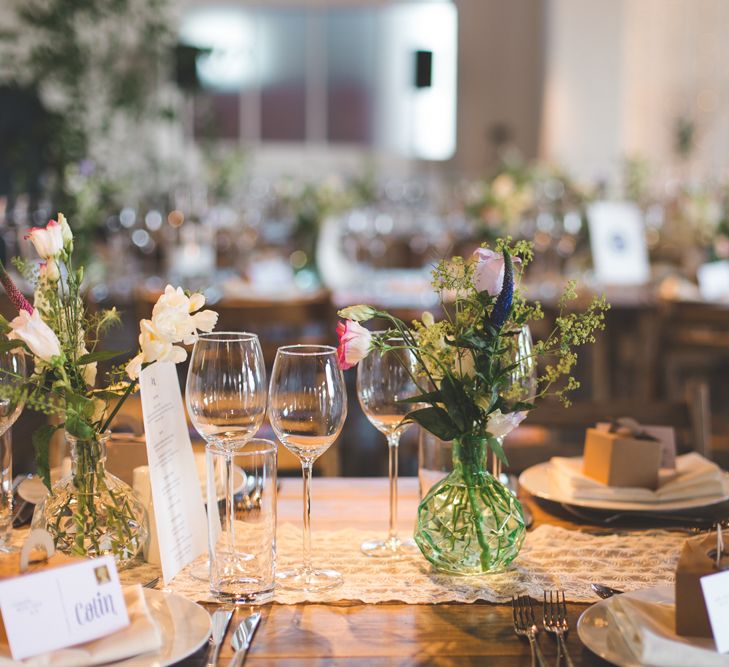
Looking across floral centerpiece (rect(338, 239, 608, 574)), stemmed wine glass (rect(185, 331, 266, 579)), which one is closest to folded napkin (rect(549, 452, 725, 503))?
floral centerpiece (rect(338, 239, 608, 574))

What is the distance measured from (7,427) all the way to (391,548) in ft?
1.58

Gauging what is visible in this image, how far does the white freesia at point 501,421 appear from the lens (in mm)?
1141

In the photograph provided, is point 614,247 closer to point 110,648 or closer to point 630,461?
point 630,461

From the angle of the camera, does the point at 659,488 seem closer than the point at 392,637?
No

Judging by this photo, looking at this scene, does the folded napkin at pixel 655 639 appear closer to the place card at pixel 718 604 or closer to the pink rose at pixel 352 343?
the place card at pixel 718 604

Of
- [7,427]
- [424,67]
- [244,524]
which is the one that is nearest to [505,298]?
[244,524]

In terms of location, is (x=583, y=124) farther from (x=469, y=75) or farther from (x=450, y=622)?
(x=450, y=622)

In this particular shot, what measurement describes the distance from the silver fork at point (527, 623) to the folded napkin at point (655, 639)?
0.23ft

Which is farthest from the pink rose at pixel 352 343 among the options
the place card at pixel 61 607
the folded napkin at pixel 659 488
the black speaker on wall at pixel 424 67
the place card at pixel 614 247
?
the black speaker on wall at pixel 424 67

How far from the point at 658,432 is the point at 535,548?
315mm

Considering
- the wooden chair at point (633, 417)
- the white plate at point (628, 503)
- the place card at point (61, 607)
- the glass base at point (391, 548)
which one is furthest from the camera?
the wooden chair at point (633, 417)

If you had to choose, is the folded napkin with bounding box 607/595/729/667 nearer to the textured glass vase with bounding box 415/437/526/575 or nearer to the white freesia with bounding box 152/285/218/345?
the textured glass vase with bounding box 415/437/526/575

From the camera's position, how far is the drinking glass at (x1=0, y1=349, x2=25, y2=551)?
46.0 inches

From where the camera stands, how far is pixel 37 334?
102 cm
